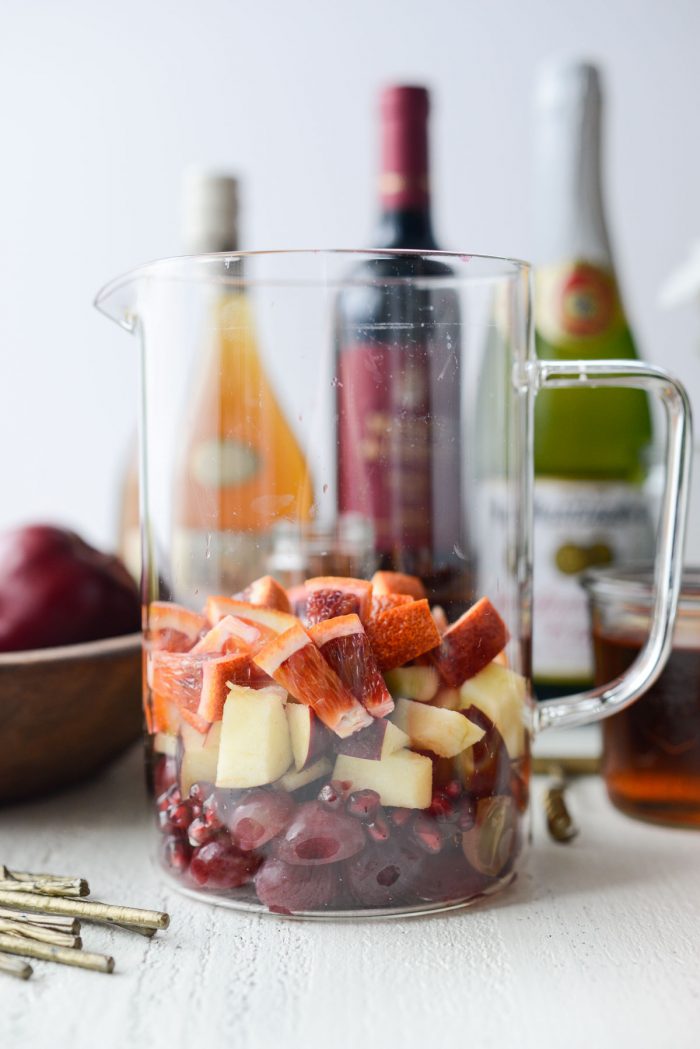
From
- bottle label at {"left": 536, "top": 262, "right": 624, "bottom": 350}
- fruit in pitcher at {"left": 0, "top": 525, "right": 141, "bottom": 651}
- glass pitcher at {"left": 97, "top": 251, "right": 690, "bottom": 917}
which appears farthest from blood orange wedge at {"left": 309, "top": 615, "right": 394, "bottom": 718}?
bottle label at {"left": 536, "top": 262, "right": 624, "bottom": 350}

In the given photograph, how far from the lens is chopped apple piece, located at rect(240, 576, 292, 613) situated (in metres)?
0.51

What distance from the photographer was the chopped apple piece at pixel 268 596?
0.51 metres

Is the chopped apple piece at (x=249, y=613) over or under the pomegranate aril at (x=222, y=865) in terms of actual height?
over

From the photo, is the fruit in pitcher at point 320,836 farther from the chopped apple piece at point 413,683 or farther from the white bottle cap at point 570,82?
the white bottle cap at point 570,82

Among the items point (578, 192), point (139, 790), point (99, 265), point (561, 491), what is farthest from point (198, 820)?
point (99, 265)

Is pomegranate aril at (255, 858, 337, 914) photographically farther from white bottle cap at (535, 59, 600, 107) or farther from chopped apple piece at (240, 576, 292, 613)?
white bottle cap at (535, 59, 600, 107)

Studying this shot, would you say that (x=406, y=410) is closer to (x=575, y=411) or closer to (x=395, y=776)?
(x=395, y=776)

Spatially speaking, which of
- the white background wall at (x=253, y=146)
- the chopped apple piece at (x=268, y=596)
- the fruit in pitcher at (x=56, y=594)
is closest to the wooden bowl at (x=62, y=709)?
the fruit in pitcher at (x=56, y=594)

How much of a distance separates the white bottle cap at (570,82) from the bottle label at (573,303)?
14 cm

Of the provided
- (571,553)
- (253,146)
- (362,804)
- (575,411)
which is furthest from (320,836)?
(253,146)

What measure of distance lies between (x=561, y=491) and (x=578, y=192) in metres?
0.29

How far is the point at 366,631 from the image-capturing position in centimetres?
49

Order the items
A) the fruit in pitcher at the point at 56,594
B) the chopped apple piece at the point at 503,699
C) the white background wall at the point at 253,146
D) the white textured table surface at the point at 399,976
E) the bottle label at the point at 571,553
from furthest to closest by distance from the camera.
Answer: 1. the white background wall at the point at 253,146
2. the bottle label at the point at 571,553
3. the fruit in pitcher at the point at 56,594
4. the chopped apple piece at the point at 503,699
5. the white textured table surface at the point at 399,976

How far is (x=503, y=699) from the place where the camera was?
525mm
